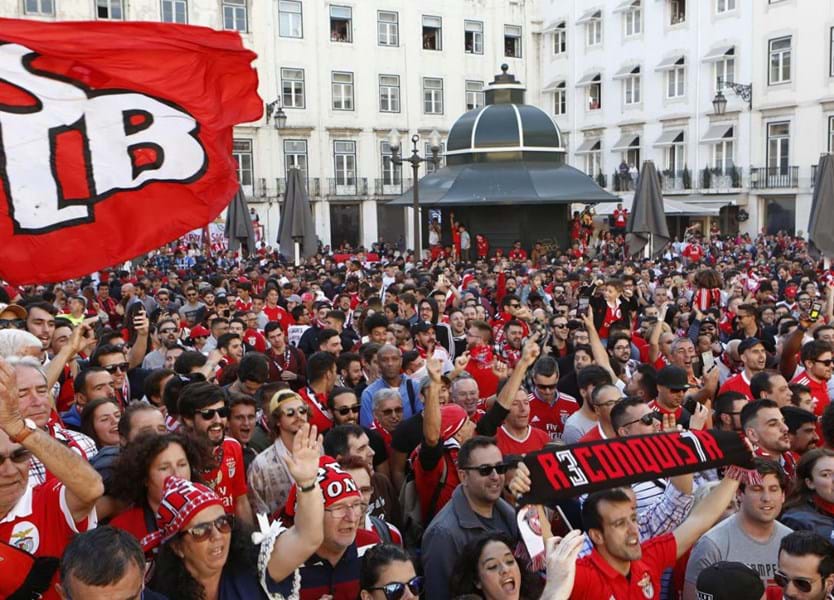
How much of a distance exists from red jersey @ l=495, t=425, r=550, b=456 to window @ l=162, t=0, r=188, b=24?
123ft

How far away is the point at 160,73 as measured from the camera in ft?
17.8

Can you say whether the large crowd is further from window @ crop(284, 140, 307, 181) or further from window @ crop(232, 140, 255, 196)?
window @ crop(284, 140, 307, 181)

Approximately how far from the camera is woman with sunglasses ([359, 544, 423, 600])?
12.0 feet

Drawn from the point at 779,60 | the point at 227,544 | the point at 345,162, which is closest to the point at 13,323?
the point at 227,544

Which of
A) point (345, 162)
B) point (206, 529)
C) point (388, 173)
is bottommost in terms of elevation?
point (206, 529)

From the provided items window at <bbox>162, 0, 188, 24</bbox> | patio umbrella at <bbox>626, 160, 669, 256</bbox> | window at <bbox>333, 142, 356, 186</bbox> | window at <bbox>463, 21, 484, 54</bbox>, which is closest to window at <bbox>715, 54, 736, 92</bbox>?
window at <bbox>463, 21, 484, 54</bbox>

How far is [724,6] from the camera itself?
131 ft

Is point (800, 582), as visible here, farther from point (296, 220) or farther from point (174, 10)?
point (174, 10)

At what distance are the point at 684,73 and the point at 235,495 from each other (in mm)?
40928

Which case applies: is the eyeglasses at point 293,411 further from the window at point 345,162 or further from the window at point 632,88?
the window at point 632,88

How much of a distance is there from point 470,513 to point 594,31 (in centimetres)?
4521

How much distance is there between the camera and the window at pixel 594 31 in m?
45.8

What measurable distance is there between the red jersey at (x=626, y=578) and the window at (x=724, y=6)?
4007cm

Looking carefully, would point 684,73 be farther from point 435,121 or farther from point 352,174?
point 352,174
